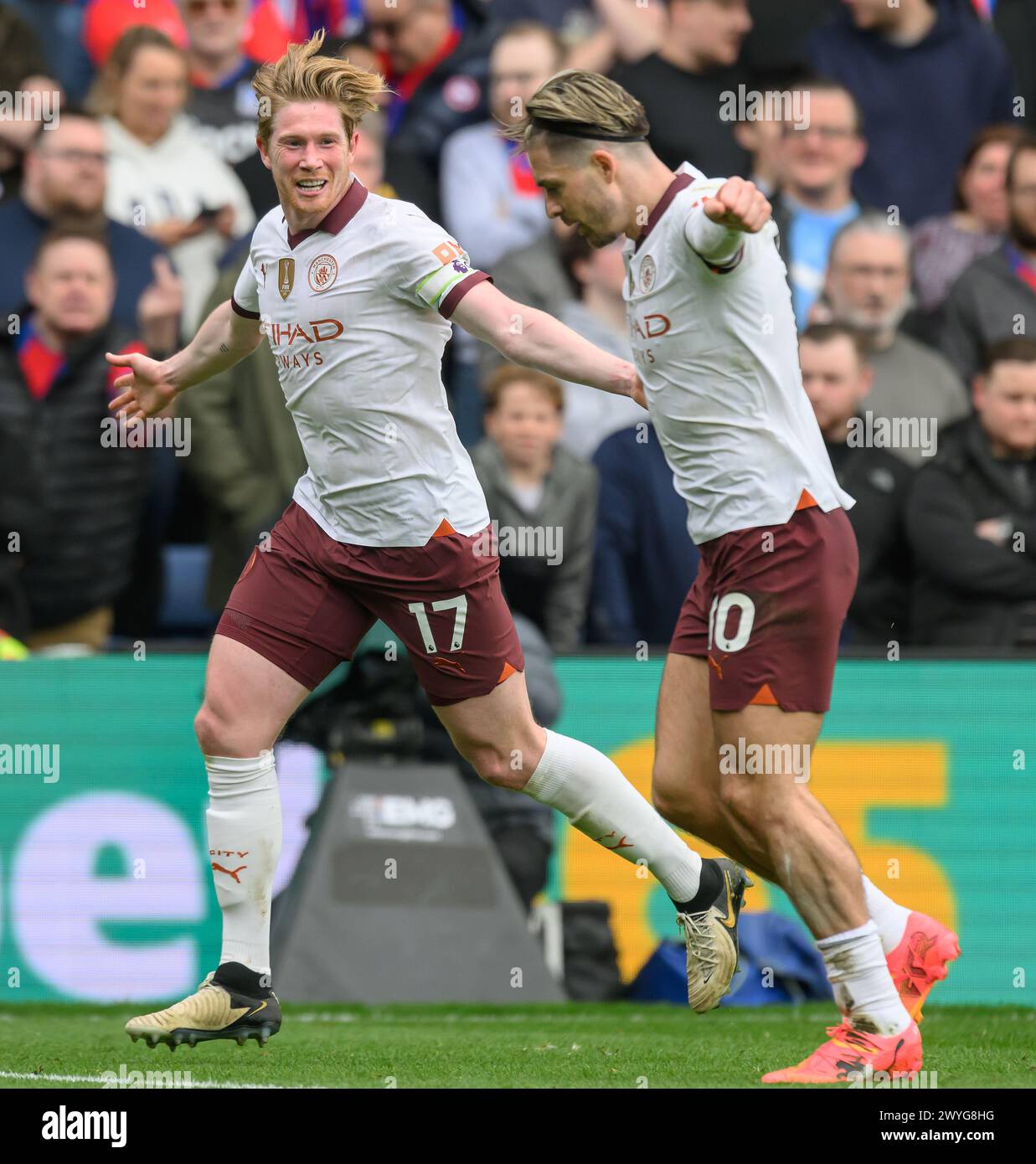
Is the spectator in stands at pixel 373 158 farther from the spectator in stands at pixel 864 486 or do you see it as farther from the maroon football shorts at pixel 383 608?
the maroon football shorts at pixel 383 608

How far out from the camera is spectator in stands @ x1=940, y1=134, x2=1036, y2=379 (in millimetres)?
9969

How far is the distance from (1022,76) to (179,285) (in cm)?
504

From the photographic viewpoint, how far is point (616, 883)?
8.38m

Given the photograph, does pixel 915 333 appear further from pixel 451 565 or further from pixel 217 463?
pixel 451 565

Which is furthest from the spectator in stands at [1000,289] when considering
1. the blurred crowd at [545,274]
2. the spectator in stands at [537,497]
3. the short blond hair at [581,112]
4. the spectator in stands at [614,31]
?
the short blond hair at [581,112]

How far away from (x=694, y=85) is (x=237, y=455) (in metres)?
3.19

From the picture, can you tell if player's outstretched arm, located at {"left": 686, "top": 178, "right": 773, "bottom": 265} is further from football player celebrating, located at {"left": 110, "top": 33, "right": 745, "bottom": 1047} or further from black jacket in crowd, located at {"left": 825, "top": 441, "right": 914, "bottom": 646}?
black jacket in crowd, located at {"left": 825, "top": 441, "right": 914, "bottom": 646}

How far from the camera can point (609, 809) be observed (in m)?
5.63

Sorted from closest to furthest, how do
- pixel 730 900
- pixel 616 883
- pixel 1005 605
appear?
1. pixel 730 900
2. pixel 616 883
3. pixel 1005 605

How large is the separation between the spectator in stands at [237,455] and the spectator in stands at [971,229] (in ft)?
11.7

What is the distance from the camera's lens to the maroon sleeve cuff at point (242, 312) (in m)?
5.81

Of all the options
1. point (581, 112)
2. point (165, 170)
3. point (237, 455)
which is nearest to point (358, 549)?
point (581, 112)

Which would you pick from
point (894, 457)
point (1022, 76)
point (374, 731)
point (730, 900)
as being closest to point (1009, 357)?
point (894, 457)

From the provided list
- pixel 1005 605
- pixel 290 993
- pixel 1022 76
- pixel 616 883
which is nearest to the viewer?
pixel 290 993
